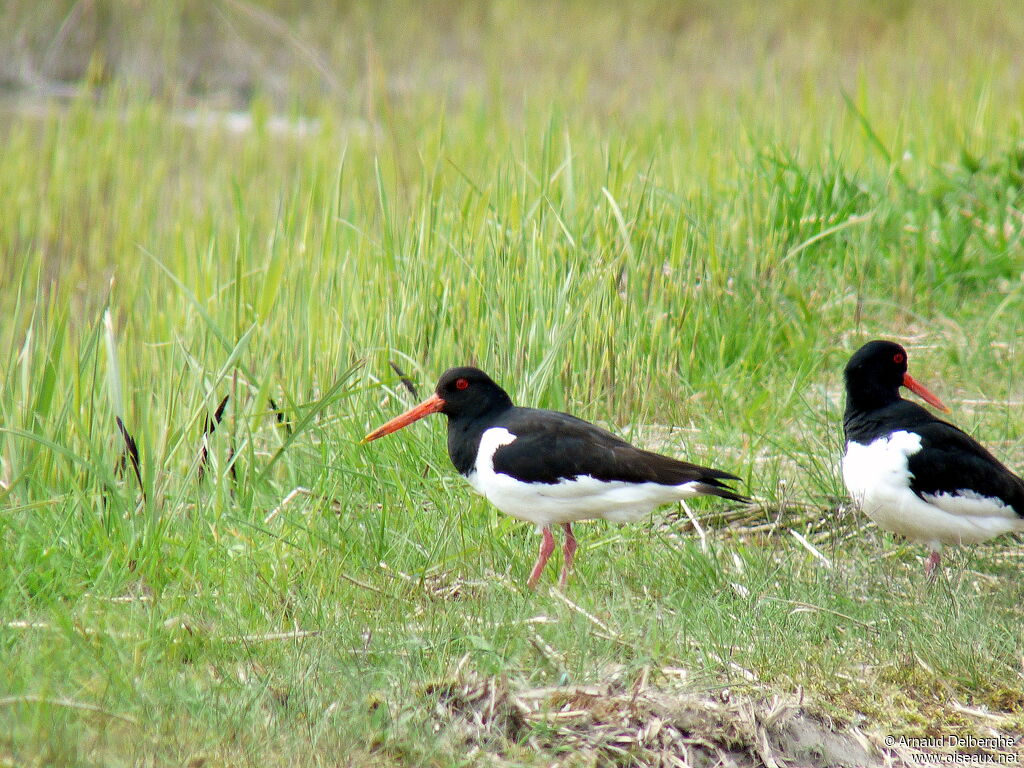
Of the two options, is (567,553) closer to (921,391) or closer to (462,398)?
(462,398)

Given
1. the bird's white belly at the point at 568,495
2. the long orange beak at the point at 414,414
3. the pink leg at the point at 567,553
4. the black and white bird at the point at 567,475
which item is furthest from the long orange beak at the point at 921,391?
the long orange beak at the point at 414,414

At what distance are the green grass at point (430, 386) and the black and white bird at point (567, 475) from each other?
17cm

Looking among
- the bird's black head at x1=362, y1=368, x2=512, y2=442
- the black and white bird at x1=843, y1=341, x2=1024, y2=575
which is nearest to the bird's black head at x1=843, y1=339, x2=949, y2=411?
the black and white bird at x1=843, y1=341, x2=1024, y2=575

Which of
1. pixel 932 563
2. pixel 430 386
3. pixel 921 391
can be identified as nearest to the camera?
pixel 932 563

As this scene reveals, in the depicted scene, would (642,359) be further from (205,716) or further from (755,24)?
(755,24)

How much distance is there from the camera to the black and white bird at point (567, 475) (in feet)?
11.4

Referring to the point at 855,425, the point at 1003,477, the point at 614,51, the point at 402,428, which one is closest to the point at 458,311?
the point at 402,428

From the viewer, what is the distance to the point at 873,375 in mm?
3908

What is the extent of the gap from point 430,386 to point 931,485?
5.75 ft

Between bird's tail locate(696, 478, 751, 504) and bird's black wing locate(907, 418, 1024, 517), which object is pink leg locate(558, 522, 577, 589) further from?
bird's black wing locate(907, 418, 1024, 517)

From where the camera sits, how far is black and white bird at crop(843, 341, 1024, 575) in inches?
138

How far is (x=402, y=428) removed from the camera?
13.6ft

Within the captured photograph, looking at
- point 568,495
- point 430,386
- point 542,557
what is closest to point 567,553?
point 542,557

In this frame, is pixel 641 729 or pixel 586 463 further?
pixel 586 463
